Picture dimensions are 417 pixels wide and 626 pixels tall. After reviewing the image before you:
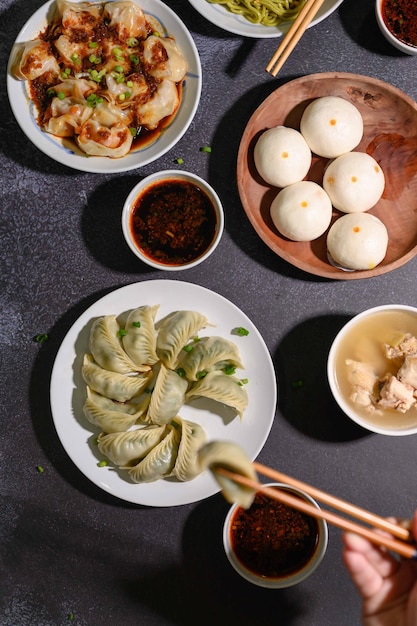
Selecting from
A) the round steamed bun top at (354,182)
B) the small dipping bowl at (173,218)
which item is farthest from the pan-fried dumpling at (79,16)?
the round steamed bun top at (354,182)

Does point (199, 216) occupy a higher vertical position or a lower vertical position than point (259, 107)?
lower

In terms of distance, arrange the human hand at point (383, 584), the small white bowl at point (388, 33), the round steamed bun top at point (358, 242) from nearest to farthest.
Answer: the human hand at point (383, 584) → the round steamed bun top at point (358, 242) → the small white bowl at point (388, 33)

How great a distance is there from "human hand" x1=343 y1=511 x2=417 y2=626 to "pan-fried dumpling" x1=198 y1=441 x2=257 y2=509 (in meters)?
0.56

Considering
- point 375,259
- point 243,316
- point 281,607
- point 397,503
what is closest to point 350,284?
point 375,259

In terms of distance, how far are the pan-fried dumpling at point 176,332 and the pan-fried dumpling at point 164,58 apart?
86 centimetres

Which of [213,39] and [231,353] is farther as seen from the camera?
[213,39]

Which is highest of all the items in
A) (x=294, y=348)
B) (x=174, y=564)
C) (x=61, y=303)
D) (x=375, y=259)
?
(x=375, y=259)

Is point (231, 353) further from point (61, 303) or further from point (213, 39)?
point (213, 39)

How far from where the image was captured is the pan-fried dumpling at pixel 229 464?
1.46 m

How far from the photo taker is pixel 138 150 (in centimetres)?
242

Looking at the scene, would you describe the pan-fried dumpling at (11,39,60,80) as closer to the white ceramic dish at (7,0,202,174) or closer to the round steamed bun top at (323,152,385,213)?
the white ceramic dish at (7,0,202,174)

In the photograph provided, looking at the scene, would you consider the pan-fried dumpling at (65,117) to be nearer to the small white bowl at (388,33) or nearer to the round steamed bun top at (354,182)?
the round steamed bun top at (354,182)

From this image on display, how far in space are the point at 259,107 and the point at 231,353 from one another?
902 millimetres

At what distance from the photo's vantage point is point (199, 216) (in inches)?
96.1
